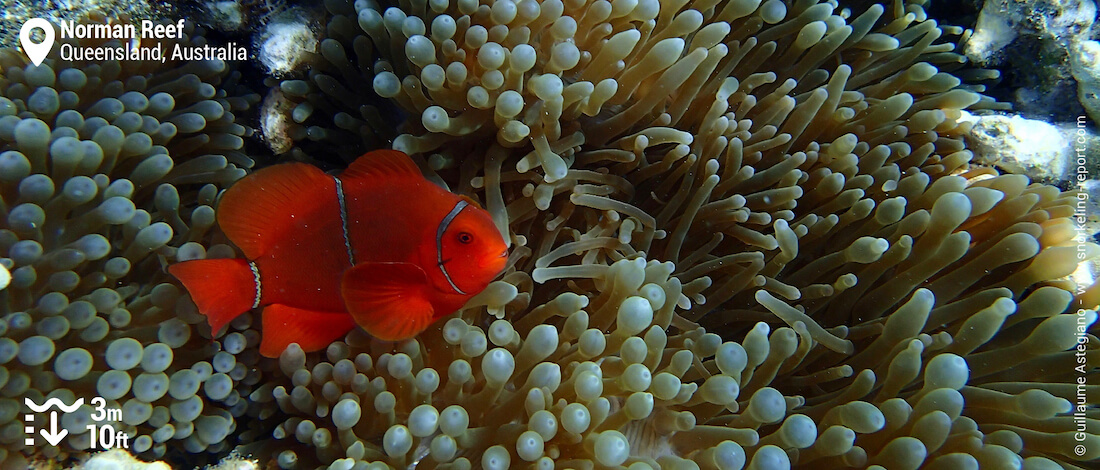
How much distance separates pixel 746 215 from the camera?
5.36 feet

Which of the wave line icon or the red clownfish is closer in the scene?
the wave line icon

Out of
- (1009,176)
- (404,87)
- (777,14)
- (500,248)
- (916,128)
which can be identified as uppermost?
(777,14)

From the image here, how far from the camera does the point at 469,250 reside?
4.34 feet

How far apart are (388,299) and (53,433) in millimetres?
693

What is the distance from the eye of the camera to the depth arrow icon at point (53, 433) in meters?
1.20

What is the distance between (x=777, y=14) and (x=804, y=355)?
1.00 meters

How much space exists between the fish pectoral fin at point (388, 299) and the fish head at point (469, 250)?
0.22ft

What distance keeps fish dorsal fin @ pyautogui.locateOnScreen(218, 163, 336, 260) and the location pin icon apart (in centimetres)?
60

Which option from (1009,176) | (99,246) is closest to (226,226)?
(99,246)

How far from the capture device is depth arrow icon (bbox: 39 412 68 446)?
3.92 ft

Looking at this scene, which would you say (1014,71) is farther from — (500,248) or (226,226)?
(226,226)

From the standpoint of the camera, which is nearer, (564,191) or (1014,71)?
(564,191)

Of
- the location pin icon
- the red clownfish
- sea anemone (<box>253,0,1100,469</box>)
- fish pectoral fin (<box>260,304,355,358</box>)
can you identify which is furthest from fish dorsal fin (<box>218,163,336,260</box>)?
the location pin icon

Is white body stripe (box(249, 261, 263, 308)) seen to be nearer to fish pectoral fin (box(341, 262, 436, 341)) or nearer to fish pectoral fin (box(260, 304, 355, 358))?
fish pectoral fin (box(260, 304, 355, 358))
